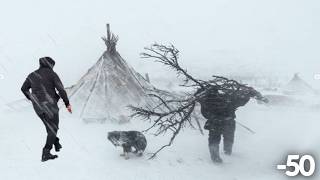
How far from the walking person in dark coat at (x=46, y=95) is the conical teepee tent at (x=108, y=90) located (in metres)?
8.22

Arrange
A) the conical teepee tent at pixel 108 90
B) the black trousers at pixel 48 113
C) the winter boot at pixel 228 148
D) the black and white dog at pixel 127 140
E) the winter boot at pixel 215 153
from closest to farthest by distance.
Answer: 1. the black trousers at pixel 48 113
2. the black and white dog at pixel 127 140
3. the winter boot at pixel 215 153
4. the winter boot at pixel 228 148
5. the conical teepee tent at pixel 108 90

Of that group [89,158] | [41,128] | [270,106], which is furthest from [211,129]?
[270,106]

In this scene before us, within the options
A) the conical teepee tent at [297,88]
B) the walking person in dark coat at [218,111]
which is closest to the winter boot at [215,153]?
the walking person in dark coat at [218,111]

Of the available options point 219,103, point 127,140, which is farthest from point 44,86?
point 219,103

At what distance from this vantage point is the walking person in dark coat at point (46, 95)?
5004 mm

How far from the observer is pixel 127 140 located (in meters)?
11.1

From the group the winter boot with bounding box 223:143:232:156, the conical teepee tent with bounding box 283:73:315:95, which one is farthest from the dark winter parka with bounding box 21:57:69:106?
the conical teepee tent with bounding box 283:73:315:95

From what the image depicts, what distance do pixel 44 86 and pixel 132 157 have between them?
6.56m

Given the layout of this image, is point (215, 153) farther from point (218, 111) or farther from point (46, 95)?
point (46, 95)

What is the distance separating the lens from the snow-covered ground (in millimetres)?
10328

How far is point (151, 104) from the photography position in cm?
1470

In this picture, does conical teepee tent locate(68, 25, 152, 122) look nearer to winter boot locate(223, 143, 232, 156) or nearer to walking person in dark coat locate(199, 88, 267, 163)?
walking person in dark coat locate(199, 88, 267, 163)

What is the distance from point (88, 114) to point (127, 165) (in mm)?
3387

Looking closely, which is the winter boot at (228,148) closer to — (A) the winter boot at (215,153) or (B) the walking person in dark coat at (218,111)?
(B) the walking person in dark coat at (218,111)
